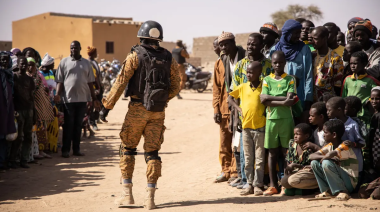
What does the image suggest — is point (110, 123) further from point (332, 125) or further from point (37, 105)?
point (332, 125)

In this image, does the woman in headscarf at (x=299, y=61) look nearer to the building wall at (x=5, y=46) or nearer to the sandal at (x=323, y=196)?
the sandal at (x=323, y=196)

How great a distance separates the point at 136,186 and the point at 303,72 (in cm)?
300

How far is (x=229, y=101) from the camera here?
6.69 m

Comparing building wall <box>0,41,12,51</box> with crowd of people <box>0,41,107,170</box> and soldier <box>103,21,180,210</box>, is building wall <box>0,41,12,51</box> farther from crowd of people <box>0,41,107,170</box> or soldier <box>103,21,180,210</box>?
soldier <box>103,21,180,210</box>

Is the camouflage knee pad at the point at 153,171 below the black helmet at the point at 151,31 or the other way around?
below

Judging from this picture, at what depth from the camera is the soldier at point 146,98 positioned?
18.9 ft

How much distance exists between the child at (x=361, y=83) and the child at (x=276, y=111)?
32.5 inches

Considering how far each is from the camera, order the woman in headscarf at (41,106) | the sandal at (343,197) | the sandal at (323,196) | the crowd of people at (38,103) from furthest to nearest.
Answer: the woman in headscarf at (41,106), the crowd of people at (38,103), the sandal at (323,196), the sandal at (343,197)

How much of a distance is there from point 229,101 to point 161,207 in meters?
1.81

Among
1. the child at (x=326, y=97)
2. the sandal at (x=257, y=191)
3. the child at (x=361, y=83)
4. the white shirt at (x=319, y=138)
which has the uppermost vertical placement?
the child at (x=361, y=83)

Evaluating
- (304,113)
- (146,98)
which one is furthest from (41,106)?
(304,113)

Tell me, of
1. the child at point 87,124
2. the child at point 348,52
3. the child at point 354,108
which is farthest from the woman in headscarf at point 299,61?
the child at point 87,124

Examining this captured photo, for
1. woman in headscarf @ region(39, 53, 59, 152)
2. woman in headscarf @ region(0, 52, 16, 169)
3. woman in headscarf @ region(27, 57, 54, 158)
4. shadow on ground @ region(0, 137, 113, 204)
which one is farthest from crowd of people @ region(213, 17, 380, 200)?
woman in headscarf @ region(39, 53, 59, 152)

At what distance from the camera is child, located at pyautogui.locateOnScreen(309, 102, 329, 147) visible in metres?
5.96
